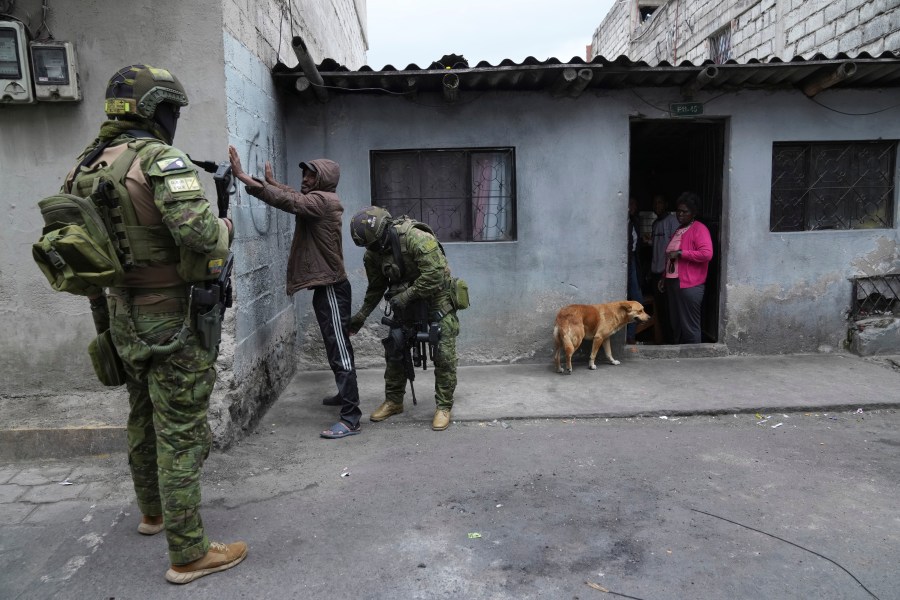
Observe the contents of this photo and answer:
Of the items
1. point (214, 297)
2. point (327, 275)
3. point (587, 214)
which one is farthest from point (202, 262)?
point (587, 214)

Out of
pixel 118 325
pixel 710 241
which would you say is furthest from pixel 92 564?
pixel 710 241

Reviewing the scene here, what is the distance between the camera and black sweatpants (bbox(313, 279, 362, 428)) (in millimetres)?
4426

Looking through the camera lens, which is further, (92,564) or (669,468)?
(669,468)

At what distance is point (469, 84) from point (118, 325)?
13.3ft

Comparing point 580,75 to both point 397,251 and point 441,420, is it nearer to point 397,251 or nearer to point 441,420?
point 397,251

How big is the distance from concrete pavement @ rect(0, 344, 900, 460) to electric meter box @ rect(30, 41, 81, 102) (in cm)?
204

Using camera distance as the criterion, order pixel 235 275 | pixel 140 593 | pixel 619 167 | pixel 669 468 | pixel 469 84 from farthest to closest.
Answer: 1. pixel 619 167
2. pixel 469 84
3. pixel 235 275
4. pixel 669 468
5. pixel 140 593

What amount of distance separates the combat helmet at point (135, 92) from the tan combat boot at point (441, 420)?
2.83 m

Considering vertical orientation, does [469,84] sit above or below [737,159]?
above

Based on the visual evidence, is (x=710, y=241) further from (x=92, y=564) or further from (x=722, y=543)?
(x=92, y=564)

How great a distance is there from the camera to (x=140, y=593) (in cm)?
257

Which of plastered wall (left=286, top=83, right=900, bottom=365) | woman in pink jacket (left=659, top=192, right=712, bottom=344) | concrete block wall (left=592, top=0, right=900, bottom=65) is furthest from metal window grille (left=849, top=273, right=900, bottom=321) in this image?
concrete block wall (left=592, top=0, right=900, bottom=65)

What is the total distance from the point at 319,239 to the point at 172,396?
2.05m

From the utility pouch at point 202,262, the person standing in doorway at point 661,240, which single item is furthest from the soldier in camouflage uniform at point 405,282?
the person standing in doorway at point 661,240
